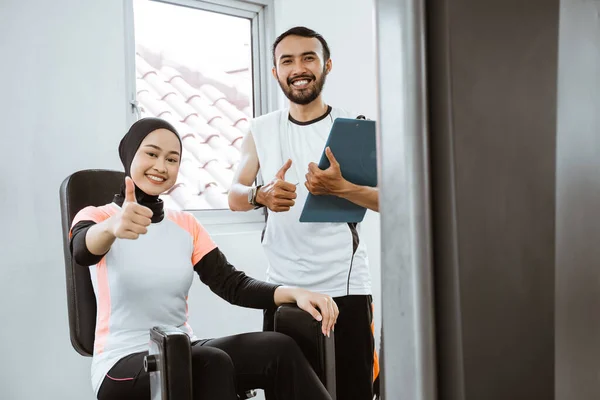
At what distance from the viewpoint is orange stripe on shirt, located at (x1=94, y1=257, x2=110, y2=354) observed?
1441 mm

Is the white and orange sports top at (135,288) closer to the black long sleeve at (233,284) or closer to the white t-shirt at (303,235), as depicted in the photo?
the black long sleeve at (233,284)

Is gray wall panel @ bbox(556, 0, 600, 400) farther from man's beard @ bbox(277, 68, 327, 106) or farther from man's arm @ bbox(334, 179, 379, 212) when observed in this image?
man's beard @ bbox(277, 68, 327, 106)

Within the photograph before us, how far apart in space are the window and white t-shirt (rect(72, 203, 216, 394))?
1.25 metres

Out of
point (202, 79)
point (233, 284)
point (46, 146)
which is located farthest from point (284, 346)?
point (202, 79)

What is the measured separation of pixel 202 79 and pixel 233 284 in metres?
1.70

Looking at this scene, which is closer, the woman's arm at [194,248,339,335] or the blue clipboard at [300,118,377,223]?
the woman's arm at [194,248,339,335]

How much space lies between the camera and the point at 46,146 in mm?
2180

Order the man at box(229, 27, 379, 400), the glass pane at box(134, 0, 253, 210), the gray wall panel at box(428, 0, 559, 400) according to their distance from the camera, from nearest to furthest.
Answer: the gray wall panel at box(428, 0, 559, 400) → the man at box(229, 27, 379, 400) → the glass pane at box(134, 0, 253, 210)

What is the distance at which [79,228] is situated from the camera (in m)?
1.45

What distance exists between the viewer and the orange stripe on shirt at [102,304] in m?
1.44

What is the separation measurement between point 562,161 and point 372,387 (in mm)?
1614

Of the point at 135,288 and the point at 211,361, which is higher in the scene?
the point at 135,288

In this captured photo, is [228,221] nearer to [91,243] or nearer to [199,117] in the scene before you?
[199,117]

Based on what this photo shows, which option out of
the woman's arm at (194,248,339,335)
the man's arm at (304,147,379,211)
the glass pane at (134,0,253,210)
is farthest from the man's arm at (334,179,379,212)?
the glass pane at (134,0,253,210)
